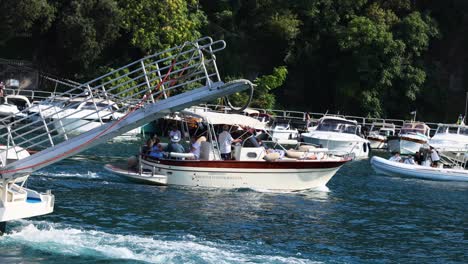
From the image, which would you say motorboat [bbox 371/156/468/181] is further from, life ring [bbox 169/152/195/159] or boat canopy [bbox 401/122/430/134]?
boat canopy [bbox 401/122/430/134]

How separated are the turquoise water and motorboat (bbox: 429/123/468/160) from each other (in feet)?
41.4

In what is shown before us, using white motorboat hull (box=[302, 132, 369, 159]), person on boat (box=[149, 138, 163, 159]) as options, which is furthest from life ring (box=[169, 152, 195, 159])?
white motorboat hull (box=[302, 132, 369, 159])

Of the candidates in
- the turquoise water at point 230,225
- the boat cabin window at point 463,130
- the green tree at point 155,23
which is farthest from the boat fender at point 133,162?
the green tree at point 155,23

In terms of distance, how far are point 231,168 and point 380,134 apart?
1395 inches

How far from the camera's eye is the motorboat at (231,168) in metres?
30.8

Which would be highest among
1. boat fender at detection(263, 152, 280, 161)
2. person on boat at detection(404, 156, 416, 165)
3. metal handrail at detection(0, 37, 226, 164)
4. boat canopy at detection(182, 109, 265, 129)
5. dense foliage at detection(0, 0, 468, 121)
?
dense foliage at detection(0, 0, 468, 121)

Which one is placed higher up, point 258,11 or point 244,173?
point 258,11

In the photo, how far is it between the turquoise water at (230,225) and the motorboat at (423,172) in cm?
432

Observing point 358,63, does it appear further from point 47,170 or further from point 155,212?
point 155,212

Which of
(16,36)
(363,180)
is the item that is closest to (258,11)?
(16,36)

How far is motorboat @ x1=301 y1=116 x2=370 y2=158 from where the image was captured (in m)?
52.4

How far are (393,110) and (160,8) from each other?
69.2 ft

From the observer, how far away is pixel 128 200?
27.6m

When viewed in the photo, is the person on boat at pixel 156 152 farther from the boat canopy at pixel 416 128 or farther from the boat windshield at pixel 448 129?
the boat canopy at pixel 416 128
